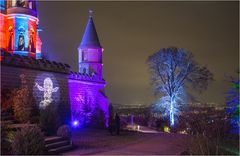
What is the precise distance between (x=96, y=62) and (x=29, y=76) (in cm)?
2275

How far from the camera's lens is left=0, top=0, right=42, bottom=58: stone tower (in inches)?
1051

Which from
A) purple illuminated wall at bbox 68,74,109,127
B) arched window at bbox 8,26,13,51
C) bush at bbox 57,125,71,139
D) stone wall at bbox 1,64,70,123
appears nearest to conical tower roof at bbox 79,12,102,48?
purple illuminated wall at bbox 68,74,109,127

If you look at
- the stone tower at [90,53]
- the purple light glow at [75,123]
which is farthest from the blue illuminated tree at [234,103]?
the stone tower at [90,53]

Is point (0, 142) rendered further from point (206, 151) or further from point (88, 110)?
point (88, 110)

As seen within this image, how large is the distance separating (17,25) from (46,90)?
30.1 ft

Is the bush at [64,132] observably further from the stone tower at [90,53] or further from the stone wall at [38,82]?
the stone tower at [90,53]

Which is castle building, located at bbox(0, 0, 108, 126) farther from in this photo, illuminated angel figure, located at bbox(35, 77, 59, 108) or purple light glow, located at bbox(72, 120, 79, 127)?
purple light glow, located at bbox(72, 120, 79, 127)

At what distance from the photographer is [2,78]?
16.8m

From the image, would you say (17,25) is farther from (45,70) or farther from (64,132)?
(64,132)

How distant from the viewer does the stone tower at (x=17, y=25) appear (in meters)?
26.7

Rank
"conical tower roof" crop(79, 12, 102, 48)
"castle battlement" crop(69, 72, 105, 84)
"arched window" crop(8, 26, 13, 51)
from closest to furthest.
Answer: "arched window" crop(8, 26, 13, 51) → "castle battlement" crop(69, 72, 105, 84) → "conical tower roof" crop(79, 12, 102, 48)

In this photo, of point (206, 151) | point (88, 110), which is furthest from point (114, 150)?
point (88, 110)

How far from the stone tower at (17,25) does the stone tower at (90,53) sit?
13.5m

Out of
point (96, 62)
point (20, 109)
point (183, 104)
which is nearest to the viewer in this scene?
point (20, 109)
